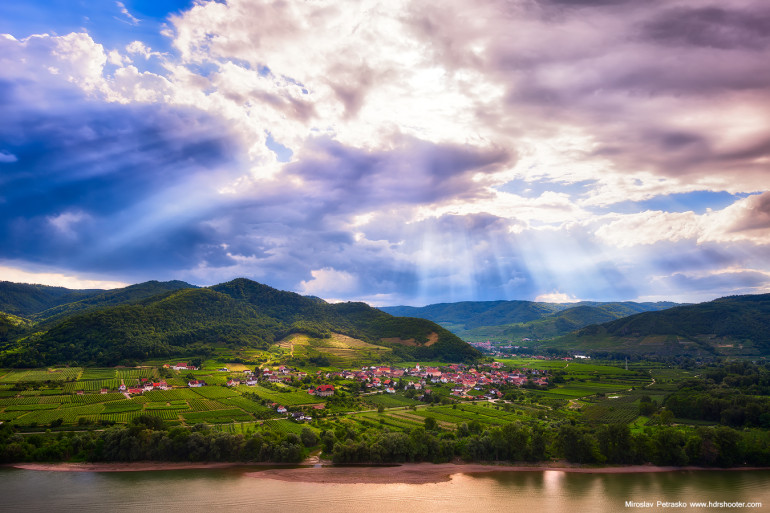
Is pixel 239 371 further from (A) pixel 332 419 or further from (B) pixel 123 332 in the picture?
(A) pixel 332 419

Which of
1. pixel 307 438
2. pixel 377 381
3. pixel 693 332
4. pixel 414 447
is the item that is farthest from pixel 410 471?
pixel 693 332

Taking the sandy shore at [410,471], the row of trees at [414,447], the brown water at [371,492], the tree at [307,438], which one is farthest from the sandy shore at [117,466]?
the tree at [307,438]

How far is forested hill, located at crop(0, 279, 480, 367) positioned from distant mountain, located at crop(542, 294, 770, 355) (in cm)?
7101

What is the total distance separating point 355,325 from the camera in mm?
172625

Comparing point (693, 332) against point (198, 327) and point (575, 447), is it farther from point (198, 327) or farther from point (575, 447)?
point (198, 327)

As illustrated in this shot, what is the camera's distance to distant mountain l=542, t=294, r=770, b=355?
13950 cm

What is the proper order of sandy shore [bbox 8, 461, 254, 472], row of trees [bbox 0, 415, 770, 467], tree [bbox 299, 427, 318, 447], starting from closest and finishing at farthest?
sandy shore [bbox 8, 461, 254, 472] < row of trees [bbox 0, 415, 770, 467] < tree [bbox 299, 427, 318, 447]

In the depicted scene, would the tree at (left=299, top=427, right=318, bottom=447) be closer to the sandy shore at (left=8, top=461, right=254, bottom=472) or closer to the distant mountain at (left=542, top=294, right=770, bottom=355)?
the sandy shore at (left=8, top=461, right=254, bottom=472)

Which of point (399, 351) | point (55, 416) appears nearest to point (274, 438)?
point (55, 416)

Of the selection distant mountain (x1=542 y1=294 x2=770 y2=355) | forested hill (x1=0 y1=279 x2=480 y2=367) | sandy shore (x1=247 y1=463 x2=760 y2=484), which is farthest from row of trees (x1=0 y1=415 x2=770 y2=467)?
distant mountain (x1=542 y1=294 x2=770 y2=355)

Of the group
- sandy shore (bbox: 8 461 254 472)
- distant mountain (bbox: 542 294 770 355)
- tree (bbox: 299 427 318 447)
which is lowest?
sandy shore (bbox: 8 461 254 472)

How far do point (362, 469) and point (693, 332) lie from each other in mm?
162228

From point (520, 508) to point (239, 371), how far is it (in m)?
75.1

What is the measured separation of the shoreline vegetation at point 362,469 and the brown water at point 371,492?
93cm
